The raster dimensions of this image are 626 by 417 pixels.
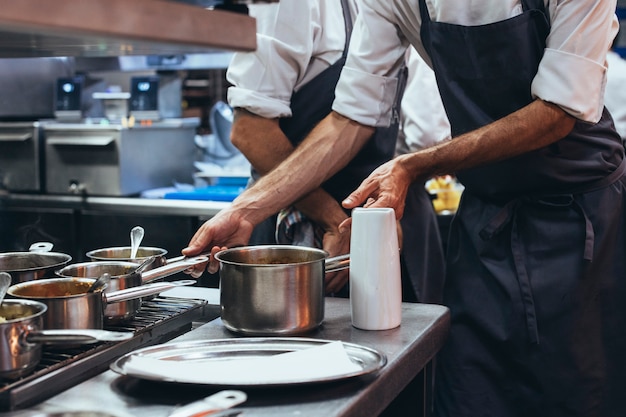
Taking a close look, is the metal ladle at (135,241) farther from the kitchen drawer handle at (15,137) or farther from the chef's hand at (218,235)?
the kitchen drawer handle at (15,137)

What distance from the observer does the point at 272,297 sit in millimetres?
1317

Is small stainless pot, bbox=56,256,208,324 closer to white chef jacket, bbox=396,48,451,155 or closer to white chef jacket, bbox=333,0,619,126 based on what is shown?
white chef jacket, bbox=333,0,619,126

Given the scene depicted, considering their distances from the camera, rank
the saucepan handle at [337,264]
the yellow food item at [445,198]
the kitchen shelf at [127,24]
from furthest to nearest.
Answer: the yellow food item at [445,198]
the saucepan handle at [337,264]
the kitchen shelf at [127,24]

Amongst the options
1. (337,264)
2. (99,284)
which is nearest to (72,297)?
(99,284)

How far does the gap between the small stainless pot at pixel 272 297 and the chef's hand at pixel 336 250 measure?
1.69ft

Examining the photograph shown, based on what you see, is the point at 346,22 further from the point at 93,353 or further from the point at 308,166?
the point at 93,353

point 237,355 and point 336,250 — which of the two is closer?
point 237,355

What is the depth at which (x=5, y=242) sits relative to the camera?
3.69m

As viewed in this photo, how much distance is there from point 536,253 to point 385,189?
1.31 ft

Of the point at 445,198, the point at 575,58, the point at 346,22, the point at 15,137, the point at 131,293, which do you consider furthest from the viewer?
the point at 15,137

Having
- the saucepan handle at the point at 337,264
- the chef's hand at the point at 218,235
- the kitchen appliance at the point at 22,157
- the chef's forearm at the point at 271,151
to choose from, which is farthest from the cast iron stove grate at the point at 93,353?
the kitchen appliance at the point at 22,157

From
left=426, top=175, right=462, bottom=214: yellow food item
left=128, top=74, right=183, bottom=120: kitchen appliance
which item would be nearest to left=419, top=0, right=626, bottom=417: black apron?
left=426, top=175, right=462, bottom=214: yellow food item

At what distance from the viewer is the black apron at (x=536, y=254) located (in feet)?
5.88

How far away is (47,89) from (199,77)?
18.5 ft
